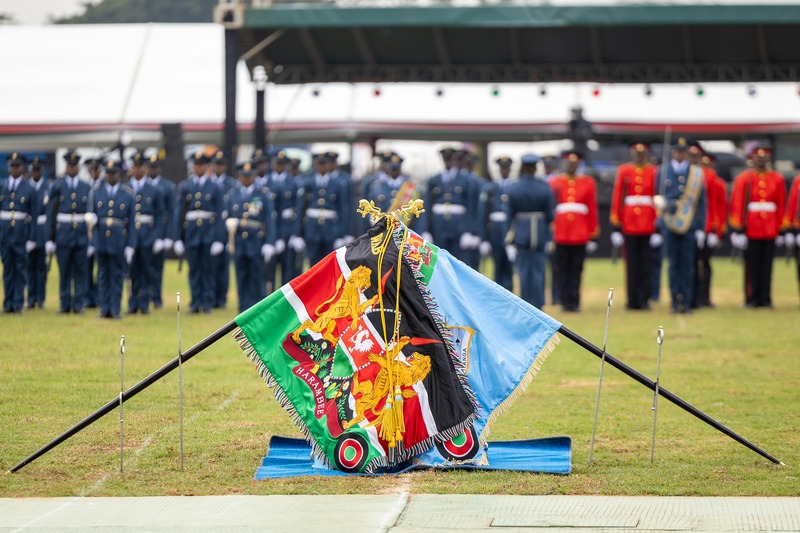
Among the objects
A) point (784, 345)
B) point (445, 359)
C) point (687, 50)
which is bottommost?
point (784, 345)

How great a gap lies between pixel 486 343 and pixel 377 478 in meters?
1.01

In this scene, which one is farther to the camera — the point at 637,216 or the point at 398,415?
the point at 637,216

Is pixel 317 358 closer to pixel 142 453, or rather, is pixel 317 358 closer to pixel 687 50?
pixel 142 453

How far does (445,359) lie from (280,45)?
560 inches

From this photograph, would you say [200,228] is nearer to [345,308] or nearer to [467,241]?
[467,241]

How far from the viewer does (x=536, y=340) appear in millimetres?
7738

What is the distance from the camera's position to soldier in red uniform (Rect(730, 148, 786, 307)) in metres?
18.4

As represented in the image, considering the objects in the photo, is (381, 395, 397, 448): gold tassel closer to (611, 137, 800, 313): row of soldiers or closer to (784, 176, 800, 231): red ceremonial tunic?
(611, 137, 800, 313): row of soldiers

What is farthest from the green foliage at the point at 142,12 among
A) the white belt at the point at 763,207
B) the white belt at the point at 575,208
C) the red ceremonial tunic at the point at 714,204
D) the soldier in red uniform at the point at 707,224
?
the white belt at the point at 763,207

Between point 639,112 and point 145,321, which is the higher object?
point 639,112

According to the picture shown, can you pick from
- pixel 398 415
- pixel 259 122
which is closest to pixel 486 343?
pixel 398 415

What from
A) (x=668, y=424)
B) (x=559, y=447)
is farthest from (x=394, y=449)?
(x=668, y=424)

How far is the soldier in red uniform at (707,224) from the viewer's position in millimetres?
18219

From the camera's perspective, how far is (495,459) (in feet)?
26.0
